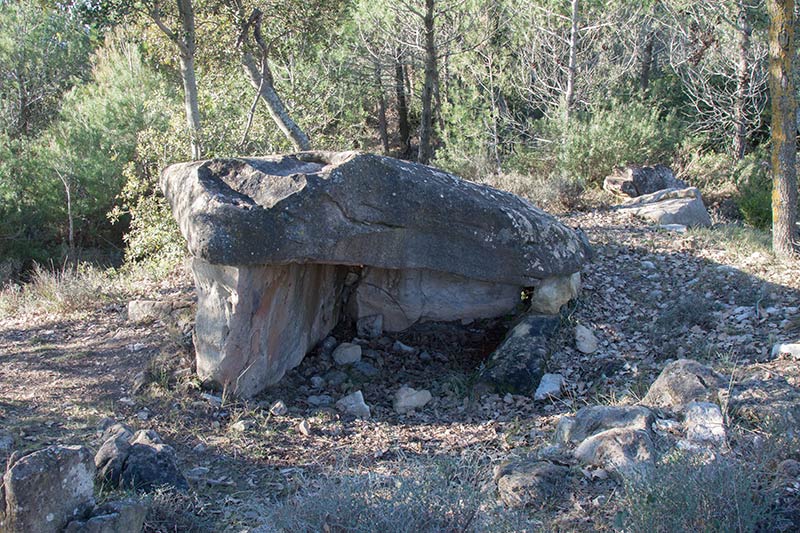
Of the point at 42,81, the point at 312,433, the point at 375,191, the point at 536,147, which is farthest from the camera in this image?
the point at 42,81

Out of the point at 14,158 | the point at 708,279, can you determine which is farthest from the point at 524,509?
the point at 14,158

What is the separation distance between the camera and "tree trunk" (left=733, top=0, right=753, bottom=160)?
12.6m

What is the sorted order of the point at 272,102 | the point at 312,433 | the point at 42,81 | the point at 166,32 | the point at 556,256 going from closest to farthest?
the point at 312,433 → the point at 556,256 → the point at 166,32 → the point at 272,102 → the point at 42,81

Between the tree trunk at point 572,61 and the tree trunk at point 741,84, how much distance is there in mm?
2782

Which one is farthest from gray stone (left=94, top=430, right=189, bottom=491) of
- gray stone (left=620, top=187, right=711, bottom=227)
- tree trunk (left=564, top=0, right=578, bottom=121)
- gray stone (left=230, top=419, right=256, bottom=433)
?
tree trunk (left=564, top=0, right=578, bottom=121)

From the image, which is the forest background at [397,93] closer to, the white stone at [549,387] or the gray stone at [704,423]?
the white stone at [549,387]

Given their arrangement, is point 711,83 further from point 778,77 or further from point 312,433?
point 312,433

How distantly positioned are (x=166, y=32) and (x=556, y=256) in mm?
4958

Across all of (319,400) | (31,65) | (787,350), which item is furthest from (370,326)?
(31,65)

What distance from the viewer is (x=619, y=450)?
3518mm

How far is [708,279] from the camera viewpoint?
639cm

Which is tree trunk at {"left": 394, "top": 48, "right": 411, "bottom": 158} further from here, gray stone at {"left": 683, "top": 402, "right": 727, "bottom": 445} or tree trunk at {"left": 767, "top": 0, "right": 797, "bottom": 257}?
gray stone at {"left": 683, "top": 402, "right": 727, "bottom": 445}

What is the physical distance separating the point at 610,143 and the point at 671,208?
327cm

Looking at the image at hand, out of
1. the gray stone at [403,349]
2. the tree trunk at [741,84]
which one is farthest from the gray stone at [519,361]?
the tree trunk at [741,84]
